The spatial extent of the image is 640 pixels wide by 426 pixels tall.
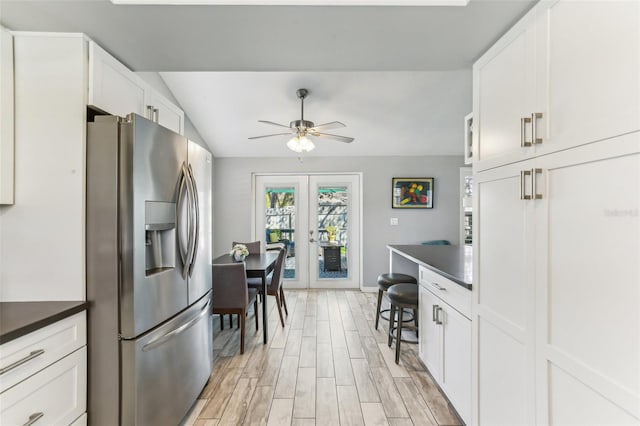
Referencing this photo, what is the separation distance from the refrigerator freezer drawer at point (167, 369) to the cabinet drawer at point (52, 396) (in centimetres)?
17

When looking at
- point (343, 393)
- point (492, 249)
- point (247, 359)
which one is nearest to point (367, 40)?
point (492, 249)

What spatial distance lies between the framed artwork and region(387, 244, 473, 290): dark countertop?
1853 millimetres

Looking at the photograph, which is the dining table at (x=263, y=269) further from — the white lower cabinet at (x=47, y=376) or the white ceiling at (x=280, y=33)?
the white ceiling at (x=280, y=33)

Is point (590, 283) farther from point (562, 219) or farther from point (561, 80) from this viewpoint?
point (561, 80)

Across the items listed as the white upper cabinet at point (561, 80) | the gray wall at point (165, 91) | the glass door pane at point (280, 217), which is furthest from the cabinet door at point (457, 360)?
the glass door pane at point (280, 217)

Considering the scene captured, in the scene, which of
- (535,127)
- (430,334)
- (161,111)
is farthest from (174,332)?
(535,127)

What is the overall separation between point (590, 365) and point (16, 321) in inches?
79.7

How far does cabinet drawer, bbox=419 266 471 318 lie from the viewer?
1.68 meters

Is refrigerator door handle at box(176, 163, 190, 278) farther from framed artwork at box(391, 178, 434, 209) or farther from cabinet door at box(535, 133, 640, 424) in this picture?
framed artwork at box(391, 178, 434, 209)

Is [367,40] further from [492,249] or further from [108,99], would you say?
[108,99]

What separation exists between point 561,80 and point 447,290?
134cm

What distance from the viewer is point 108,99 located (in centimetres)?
154

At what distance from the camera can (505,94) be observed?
131 centimetres

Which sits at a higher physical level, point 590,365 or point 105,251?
point 105,251
